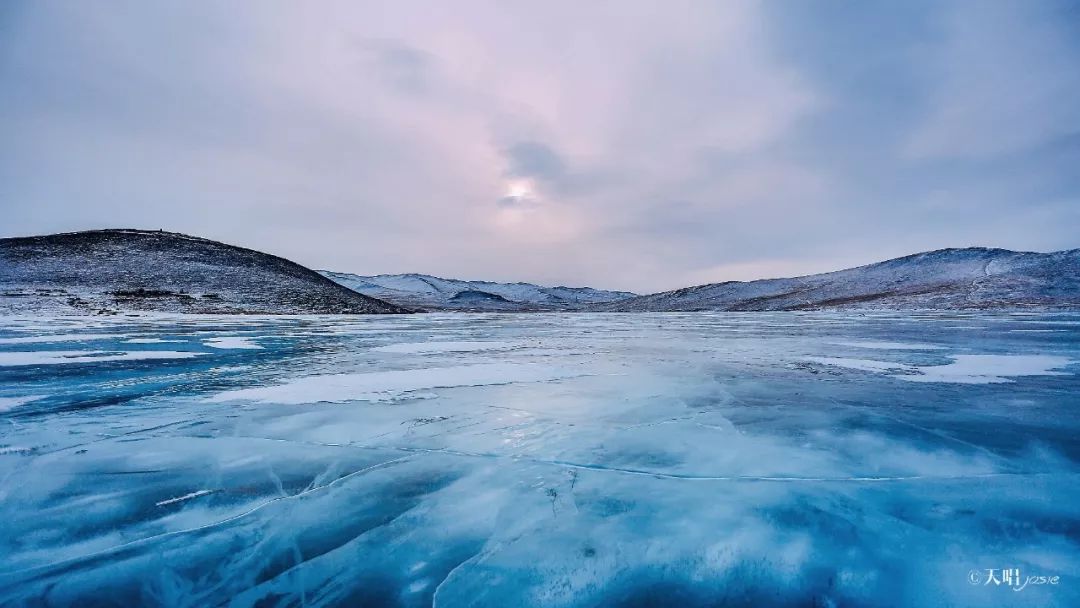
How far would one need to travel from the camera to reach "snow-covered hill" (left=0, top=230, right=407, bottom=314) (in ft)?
94.9

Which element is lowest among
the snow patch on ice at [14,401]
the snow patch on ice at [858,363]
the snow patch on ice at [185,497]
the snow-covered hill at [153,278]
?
the snow patch on ice at [185,497]

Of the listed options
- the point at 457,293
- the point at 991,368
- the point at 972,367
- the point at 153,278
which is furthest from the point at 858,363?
the point at 457,293

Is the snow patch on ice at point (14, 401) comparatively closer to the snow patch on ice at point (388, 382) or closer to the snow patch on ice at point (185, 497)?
the snow patch on ice at point (388, 382)

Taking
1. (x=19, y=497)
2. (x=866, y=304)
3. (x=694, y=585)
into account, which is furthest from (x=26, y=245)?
(x=866, y=304)

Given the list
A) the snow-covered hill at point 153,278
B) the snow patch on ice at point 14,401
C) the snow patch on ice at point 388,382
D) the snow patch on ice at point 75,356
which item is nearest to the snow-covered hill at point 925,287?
the snow patch on ice at point 388,382

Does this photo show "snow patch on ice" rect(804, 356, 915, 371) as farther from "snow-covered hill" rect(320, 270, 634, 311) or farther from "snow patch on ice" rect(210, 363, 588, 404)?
"snow-covered hill" rect(320, 270, 634, 311)

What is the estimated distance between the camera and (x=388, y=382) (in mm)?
4344

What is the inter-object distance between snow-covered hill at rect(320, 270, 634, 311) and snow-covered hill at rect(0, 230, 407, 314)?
3579 centimetres

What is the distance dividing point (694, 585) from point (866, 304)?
4850 centimetres

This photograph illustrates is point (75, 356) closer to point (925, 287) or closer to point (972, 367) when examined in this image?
point (972, 367)

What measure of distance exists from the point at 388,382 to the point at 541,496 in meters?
2.85

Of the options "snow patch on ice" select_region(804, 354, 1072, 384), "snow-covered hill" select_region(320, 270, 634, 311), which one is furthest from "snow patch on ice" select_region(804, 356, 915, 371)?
"snow-covered hill" select_region(320, 270, 634, 311)

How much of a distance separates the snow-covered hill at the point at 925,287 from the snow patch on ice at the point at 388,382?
1567 inches

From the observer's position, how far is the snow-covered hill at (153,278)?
28922mm
